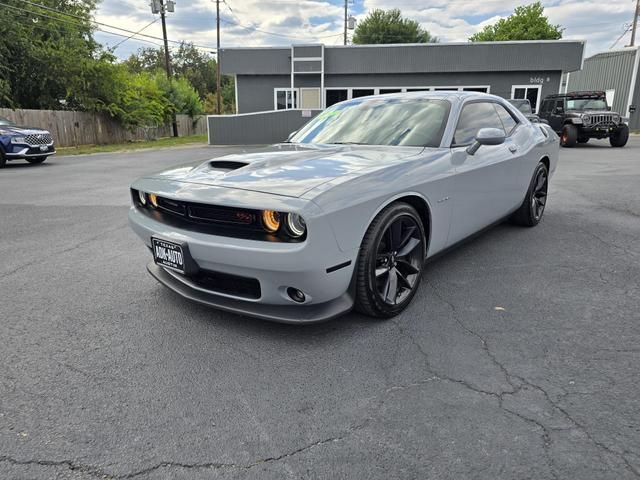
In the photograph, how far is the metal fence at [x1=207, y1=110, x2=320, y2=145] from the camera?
2270 centimetres

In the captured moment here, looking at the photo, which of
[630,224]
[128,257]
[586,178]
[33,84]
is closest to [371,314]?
[128,257]

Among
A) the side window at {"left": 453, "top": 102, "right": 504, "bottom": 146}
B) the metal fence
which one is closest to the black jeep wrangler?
the metal fence

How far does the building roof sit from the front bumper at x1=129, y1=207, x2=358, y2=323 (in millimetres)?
23285

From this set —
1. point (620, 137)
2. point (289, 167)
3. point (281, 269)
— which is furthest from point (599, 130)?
point (281, 269)

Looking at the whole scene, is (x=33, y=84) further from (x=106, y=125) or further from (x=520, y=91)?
(x=520, y=91)

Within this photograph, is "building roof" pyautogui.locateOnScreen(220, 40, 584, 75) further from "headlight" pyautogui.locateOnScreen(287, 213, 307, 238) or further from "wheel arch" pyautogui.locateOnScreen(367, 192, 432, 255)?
"headlight" pyautogui.locateOnScreen(287, 213, 307, 238)

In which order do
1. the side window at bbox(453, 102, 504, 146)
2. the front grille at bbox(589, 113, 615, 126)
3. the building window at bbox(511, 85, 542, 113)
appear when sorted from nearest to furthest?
the side window at bbox(453, 102, 504, 146) → the front grille at bbox(589, 113, 615, 126) → the building window at bbox(511, 85, 542, 113)

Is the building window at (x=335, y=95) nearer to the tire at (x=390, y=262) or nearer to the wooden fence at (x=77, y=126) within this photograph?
the wooden fence at (x=77, y=126)

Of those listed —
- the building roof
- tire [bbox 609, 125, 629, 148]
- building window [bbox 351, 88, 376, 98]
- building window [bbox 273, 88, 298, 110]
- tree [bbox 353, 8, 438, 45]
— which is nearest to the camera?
tire [bbox 609, 125, 629, 148]

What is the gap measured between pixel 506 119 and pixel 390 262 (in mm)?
2598

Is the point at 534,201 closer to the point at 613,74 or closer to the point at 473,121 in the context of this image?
the point at 473,121

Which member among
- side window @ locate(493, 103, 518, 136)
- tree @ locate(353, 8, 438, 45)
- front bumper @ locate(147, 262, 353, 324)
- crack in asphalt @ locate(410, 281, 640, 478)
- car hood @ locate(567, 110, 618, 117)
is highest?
tree @ locate(353, 8, 438, 45)

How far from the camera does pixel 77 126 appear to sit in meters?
22.7

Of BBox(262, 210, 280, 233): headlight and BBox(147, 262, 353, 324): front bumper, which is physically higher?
BBox(262, 210, 280, 233): headlight
